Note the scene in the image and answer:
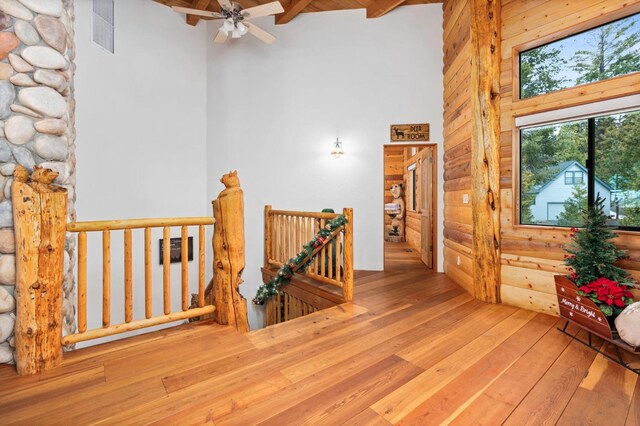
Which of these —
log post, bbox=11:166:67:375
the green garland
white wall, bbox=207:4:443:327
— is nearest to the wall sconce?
white wall, bbox=207:4:443:327

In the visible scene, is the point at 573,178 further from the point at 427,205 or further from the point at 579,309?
the point at 427,205

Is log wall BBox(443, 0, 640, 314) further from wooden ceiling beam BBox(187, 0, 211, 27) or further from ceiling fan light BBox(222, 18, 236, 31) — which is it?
wooden ceiling beam BBox(187, 0, 211, 27)

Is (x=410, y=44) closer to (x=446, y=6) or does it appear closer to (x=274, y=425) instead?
(x=446, y=6)

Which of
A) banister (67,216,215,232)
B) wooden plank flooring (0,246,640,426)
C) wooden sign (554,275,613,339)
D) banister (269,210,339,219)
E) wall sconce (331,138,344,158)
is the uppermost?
wall sconce (331,138,344,158)

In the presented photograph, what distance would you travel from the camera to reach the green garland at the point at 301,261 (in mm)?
3420

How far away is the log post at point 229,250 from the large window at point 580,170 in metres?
2.90

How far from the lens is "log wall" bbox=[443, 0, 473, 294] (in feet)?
11.9

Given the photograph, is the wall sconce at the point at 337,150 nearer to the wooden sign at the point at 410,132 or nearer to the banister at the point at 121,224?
the wooden sign at the point at 410,132

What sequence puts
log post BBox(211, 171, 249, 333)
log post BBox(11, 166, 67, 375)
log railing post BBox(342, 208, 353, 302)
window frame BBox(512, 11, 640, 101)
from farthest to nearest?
log railing post BBox(342, 208, 353, 302) < window frame BBox(512, 11, 640, 101) < log post BBox(211, 171, 249, 333) < log post BBox(11, 166, 67, 375)

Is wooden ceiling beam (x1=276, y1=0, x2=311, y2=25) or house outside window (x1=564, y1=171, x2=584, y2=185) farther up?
wooden ceiling beam (x1=276, y1=0, x2=311, y2=25)

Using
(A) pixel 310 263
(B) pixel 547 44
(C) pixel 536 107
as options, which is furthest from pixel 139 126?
(B) pixel 547 44

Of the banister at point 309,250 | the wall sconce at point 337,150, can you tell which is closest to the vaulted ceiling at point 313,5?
the wall sconce at point 337,150

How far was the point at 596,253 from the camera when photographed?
237 cm

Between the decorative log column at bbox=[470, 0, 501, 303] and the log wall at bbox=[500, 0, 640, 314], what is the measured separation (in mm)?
66
